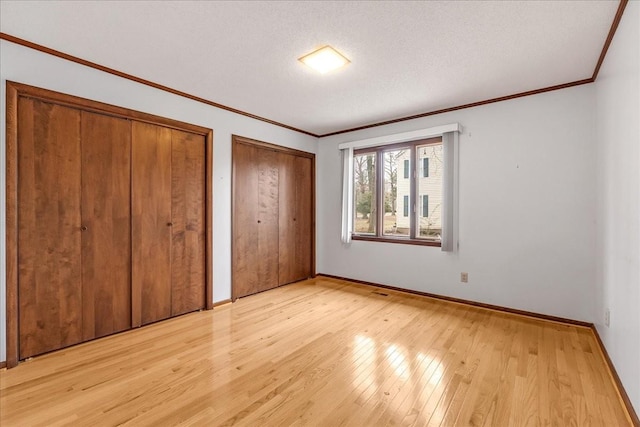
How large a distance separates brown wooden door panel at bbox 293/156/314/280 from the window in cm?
77

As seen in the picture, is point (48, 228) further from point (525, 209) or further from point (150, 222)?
point (525, 209)

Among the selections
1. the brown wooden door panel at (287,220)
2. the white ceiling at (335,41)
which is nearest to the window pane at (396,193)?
the white ceiling at (335,41)

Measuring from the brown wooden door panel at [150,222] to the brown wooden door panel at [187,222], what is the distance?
0.06 metres

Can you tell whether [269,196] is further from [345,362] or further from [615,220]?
[615,220]

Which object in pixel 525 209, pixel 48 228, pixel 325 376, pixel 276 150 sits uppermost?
pixel 276 150

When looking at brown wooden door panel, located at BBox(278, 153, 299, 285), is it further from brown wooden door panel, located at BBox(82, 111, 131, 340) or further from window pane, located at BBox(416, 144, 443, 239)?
brown wooden door panel, located at BBox(82, 111, 131, 340)

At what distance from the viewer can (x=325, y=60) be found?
8.07ft

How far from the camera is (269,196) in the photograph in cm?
425

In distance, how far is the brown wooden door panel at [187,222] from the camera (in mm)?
3160

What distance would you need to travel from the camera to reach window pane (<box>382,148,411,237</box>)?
4141 mm

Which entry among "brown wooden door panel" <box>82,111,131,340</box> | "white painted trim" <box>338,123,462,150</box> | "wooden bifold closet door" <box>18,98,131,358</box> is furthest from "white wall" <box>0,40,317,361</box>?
"white painted trim" <box>338,123,462,150</box>

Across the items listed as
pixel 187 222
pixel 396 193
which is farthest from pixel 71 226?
pixel 396 193

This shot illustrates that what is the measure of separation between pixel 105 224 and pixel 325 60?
7.98 feet

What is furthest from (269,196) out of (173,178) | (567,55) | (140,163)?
(567,55)
